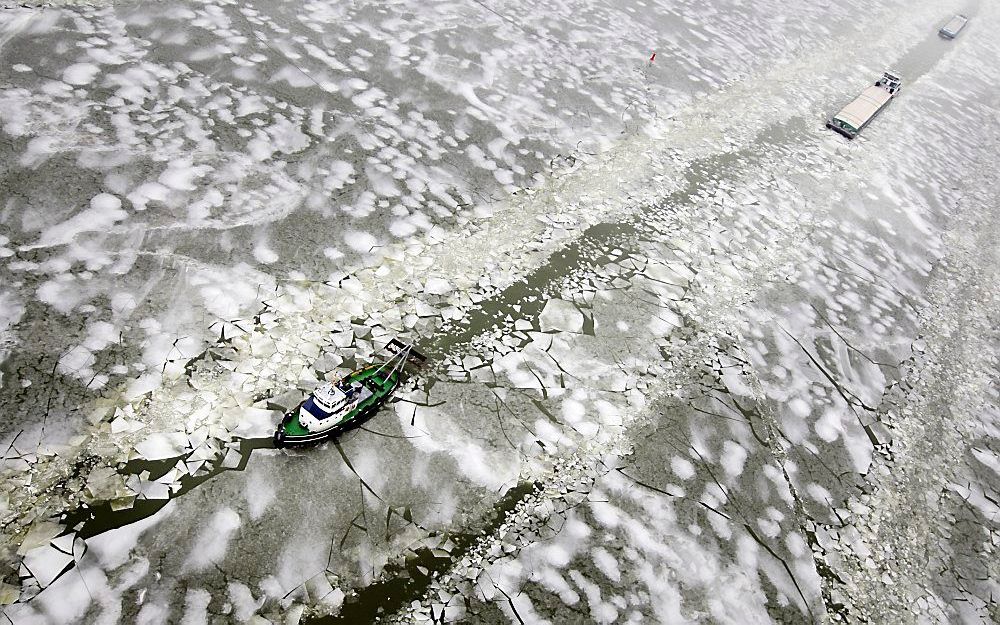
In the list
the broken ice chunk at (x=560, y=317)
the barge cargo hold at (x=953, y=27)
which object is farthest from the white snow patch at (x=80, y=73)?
the barge cargo hold at (x=953, y=27)

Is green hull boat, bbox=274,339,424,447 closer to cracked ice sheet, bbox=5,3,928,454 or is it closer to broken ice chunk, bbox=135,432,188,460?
broken ice chunk, bbox=135,432,188,460

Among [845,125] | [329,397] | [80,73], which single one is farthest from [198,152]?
[845,125]

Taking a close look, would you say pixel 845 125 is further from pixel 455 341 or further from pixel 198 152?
pixel 198 152

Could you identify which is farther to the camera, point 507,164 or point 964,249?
point 964,249

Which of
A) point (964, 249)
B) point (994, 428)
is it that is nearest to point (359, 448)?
point (994, 428)

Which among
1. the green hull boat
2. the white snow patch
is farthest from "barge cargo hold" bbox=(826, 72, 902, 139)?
Answer: the white snow patch

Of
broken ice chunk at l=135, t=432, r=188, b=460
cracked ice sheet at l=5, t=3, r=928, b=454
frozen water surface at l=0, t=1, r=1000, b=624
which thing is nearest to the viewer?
frozen water surface at l=0, t=1, r=1000, b=624

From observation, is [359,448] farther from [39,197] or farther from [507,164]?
[507,164]
